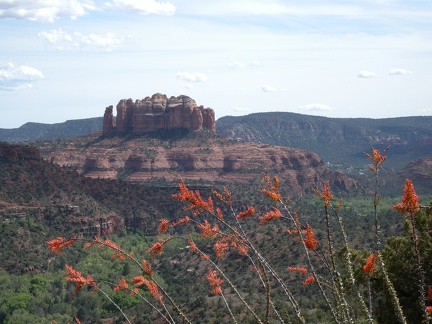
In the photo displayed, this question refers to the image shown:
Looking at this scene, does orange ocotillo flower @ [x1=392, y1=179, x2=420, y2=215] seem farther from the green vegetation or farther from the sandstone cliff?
the sandstone cliff

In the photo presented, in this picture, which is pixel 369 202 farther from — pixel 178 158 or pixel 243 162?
pixel 178 158

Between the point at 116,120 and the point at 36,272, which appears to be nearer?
the point at 36,272

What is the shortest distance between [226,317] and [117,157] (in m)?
97.2

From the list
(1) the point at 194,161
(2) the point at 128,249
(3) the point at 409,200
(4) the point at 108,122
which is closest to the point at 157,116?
(4) the point at 108,122

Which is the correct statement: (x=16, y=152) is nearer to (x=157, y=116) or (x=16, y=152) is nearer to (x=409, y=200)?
(x=157, y=116)

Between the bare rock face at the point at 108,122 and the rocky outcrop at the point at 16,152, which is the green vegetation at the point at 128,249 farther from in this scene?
the bare rock face at the point at 108,122

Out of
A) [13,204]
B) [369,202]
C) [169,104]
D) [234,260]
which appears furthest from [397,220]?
[169,104]

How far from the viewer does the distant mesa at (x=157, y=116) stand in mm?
143750

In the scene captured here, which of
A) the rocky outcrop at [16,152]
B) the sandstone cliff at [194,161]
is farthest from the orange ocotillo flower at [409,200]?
the sandstone cliff at [194,161]

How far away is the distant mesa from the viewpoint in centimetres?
14375

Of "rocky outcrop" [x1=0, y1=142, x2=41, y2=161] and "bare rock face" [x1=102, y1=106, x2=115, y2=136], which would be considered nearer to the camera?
"rocky outcrop" [x1=0, y1=142, x2=41, y2=161]

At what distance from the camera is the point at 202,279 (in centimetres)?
5662

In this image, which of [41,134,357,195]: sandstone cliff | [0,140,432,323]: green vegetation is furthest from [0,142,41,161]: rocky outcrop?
[41,134,357,195]: sandstone cliff

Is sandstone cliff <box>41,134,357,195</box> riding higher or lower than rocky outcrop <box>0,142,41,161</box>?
lower
